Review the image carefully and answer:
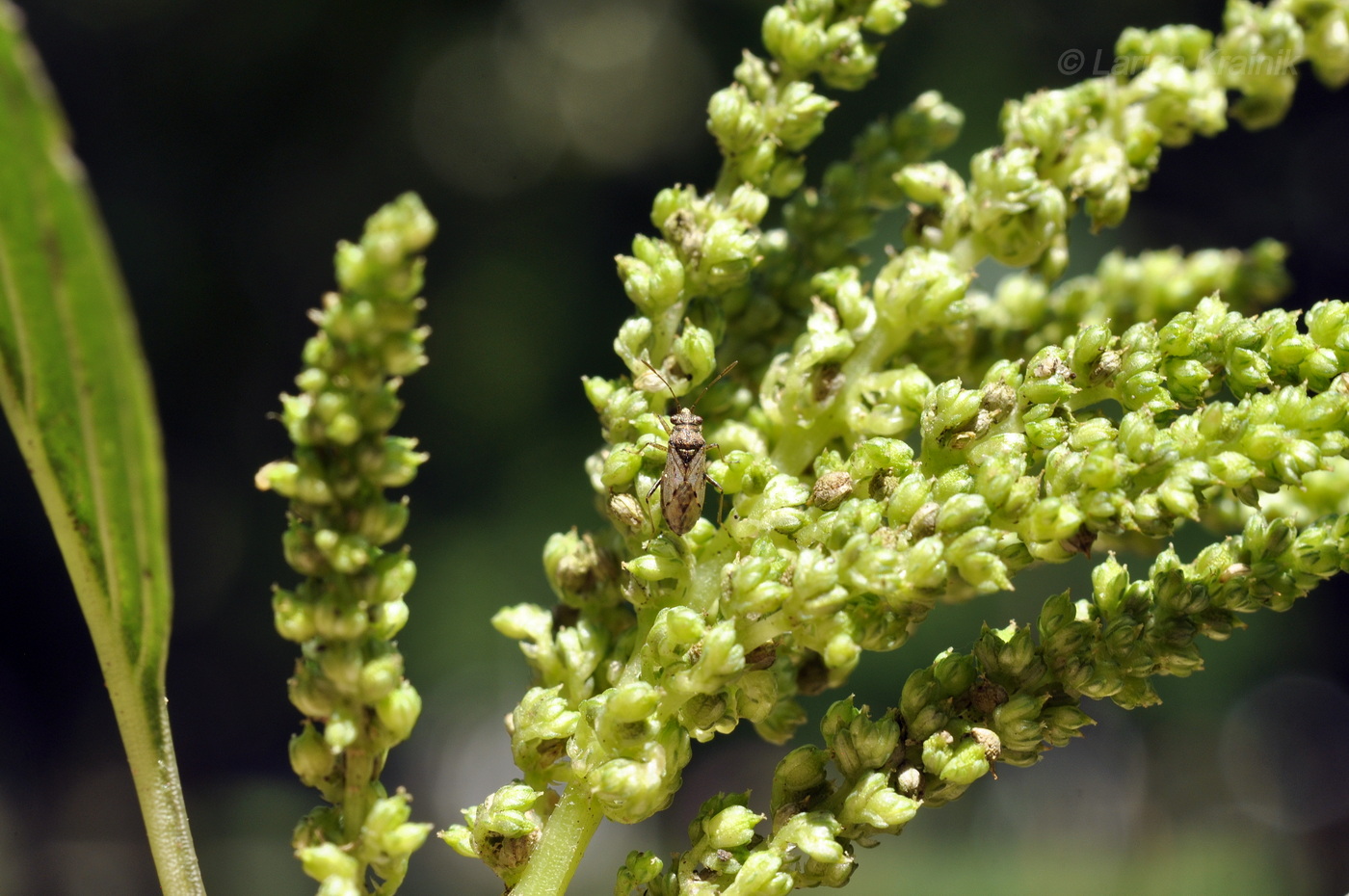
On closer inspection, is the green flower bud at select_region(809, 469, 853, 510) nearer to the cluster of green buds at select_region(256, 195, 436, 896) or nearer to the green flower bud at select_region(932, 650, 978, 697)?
the green flower bud at select_region(932, 650, 978, 697)

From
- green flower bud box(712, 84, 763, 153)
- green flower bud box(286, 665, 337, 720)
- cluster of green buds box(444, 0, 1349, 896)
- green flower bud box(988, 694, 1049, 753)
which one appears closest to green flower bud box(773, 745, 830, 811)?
cluster of green buds box(444, 0, 1349, 896)

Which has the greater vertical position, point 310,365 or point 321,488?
point 310,365

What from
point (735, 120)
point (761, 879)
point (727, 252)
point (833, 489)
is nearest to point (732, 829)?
point (761, 879)

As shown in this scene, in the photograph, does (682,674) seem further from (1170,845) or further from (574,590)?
(1170,845)

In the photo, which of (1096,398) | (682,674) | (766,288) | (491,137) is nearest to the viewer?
(682,674)

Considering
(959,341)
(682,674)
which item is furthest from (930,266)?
(682,674)

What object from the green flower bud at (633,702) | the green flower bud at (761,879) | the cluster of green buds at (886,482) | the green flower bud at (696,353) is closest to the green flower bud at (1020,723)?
the cluster of green buds at (886,482)

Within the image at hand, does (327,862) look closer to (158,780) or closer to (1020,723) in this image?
(158,780)
